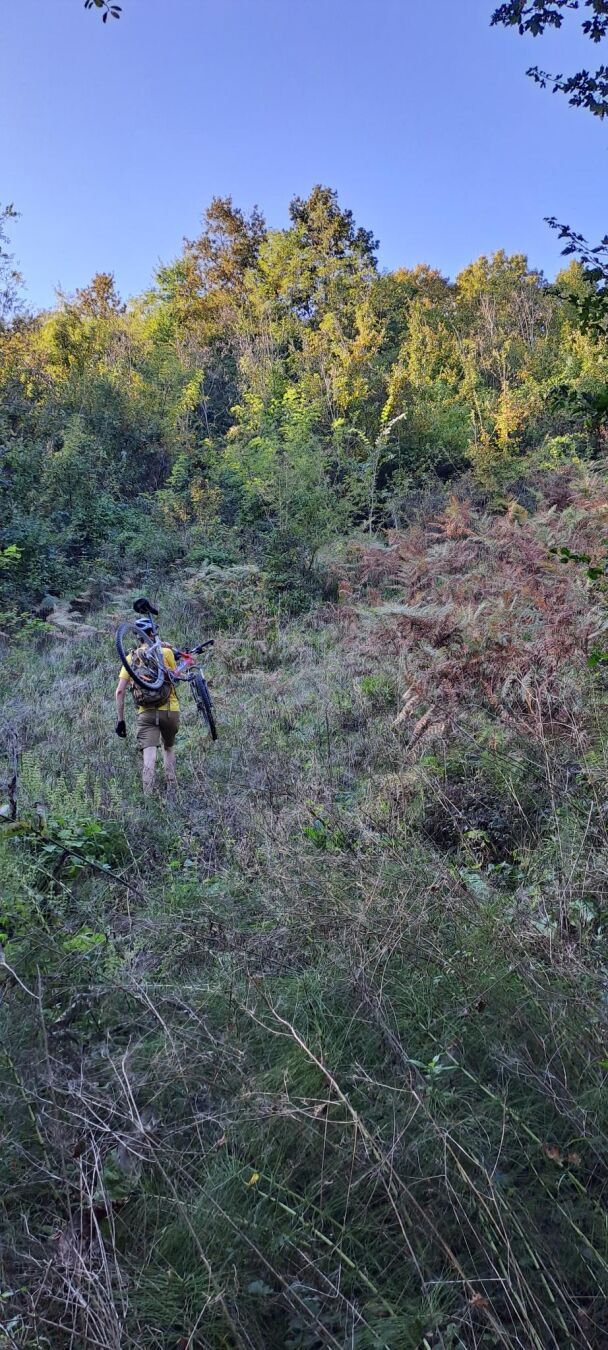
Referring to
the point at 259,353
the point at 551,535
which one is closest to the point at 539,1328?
the point at 551,535

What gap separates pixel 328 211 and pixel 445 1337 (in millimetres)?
25533

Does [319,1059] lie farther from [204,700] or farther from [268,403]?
[268,403]

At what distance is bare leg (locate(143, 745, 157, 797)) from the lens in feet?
20.5

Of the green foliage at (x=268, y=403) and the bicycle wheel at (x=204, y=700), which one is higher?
the green foliage at (x=268, y=403)

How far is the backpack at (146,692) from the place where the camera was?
22.6ft

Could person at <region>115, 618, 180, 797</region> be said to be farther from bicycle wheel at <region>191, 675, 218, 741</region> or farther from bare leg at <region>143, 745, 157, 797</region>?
bicycle wheel at <region>191, 675, 218, 741</region>

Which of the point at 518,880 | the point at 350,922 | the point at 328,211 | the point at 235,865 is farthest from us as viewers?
the point at 328,211

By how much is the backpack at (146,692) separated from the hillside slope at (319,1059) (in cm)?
146

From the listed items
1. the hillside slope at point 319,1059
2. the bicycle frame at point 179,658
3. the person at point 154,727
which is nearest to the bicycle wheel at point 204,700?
the bicycle frame at point 179,658

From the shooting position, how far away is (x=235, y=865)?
410 centimetres

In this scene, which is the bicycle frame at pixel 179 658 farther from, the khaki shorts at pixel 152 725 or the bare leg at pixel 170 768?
the bare leg at pixel 170 768

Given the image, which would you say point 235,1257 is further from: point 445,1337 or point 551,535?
point 551,535

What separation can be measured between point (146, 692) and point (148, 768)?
2.31 feet

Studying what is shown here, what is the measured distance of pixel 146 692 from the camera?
6.88 metres
